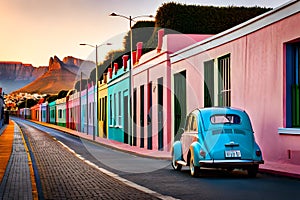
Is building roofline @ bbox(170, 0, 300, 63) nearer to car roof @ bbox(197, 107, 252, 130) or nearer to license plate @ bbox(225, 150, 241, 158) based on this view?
car roof @ bbox(197, 107, 252, 130)

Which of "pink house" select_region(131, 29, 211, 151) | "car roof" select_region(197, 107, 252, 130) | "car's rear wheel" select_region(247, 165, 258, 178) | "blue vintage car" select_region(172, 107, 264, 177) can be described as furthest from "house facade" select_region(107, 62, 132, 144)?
"car's rear wheel" select_region(247, 165, 258, 178)

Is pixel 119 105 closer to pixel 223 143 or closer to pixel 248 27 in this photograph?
pixel 248 27

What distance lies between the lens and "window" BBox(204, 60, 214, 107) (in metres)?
21.8

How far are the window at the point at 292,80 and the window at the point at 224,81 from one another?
4.67 m

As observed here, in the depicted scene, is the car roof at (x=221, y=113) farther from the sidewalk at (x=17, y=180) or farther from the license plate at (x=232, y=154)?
the sidewalk at (x=17, y=180)

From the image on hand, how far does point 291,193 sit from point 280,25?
642 centimetres

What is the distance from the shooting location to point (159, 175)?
49.6ft

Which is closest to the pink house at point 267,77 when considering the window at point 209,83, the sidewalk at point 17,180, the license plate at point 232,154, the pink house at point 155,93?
the window at point 209,83

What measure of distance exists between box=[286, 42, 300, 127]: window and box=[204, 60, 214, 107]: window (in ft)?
20.9

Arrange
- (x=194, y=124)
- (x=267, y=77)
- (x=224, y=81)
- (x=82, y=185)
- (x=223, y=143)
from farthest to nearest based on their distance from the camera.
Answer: (x=224, y=81) → (x=267, y=77) → (x=194, y=124) → (x=223, y=143) → (x=82, y=185)

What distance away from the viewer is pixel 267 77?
648 inches

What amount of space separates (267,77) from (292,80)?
1.14 metres

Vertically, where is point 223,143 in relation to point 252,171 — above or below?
above

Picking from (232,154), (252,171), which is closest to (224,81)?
(252,171)
